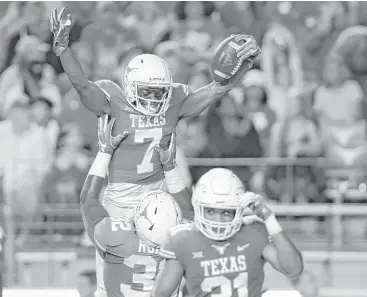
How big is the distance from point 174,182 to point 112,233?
3.26 feet

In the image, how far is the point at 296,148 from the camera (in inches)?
364

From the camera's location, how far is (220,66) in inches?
242

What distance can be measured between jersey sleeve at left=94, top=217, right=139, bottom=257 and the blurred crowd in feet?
11.6

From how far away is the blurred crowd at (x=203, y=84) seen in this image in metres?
9.02

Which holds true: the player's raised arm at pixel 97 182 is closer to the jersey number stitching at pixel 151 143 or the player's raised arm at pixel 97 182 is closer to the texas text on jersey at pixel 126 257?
the texas text on jersey at pixel 126 257

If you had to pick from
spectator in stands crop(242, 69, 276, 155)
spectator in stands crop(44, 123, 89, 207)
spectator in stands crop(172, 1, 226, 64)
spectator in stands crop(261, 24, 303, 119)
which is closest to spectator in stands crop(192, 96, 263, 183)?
spectator in stands crop(242, 69, 276, 155)

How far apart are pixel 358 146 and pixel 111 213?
13.3 feet

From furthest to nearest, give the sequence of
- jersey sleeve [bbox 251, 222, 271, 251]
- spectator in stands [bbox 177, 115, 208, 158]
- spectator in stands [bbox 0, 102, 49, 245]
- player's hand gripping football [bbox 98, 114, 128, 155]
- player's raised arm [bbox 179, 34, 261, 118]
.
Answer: spectator in stands [bbox 177, 115, 208, 158] → spectator in stands [bbox 0, 102, 49, 245] → player's raised arm [bbox 179, 34, 261, 118] → player's hand gripping football [bbox 98, 114, 128, 155] → jersey sleeve [bbox 251, 222, 271, 251]

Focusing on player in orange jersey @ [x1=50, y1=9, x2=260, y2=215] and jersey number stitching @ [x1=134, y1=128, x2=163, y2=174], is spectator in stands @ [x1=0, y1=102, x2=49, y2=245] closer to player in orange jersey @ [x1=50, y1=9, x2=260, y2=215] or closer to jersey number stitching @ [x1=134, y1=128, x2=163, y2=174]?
player in orange jersey @ [x1=50, y1=9, x2=260, y2=215]

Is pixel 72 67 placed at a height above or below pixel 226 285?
above

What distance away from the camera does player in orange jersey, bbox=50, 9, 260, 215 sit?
587 centimetres

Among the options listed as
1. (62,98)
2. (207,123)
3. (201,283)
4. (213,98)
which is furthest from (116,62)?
(201,283)

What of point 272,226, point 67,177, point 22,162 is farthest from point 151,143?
point 22,162

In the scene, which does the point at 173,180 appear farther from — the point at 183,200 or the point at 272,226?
the point at 272,226
